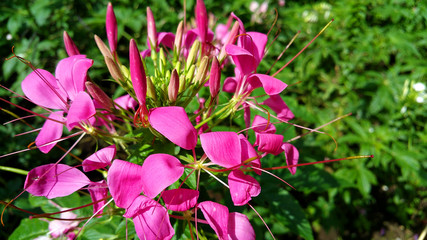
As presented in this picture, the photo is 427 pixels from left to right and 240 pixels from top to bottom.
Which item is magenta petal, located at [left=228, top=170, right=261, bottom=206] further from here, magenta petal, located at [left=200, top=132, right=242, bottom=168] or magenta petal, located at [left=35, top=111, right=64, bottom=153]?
magenta petal, located at [left=35, top=111, right=64, bottom=153]

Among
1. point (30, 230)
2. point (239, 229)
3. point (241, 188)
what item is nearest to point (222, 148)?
point (241, 188)

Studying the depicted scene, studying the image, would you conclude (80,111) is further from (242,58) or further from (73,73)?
(242,58)

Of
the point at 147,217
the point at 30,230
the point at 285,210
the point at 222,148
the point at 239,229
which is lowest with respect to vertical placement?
the point at 285,210

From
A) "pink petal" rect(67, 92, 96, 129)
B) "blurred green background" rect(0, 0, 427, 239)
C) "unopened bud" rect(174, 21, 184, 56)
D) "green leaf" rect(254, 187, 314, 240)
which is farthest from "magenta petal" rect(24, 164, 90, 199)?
"blurred green background" rect(0, 0, 427, 239)

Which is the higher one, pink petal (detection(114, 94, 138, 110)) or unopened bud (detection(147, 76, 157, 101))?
unopened bud (detection(147, 76, 157, 101))

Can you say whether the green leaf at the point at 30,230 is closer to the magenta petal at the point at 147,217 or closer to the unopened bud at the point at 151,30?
the magenta petal at the point at 147,217

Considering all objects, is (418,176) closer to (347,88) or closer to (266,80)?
(347,88)
